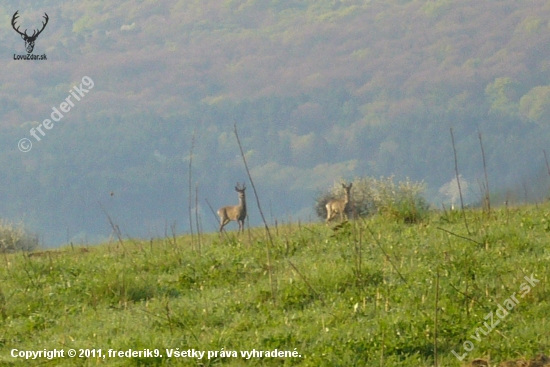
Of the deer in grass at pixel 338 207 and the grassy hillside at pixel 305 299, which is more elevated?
the deer in grass at pixel 338 207

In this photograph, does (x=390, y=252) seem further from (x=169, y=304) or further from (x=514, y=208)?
(x=514, y=208)

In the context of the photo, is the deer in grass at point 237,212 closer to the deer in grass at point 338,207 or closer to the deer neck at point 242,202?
the deer neck at point 242,202

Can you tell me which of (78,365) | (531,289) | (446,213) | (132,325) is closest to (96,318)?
(132,325)

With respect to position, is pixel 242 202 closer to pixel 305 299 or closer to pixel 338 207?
pixel 338 207

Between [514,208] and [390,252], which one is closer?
[390,252]

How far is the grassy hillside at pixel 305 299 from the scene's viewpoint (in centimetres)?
805

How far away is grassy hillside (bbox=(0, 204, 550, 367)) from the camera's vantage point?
8.05 m

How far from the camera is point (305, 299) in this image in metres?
9.56

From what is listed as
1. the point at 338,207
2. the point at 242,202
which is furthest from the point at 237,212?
the point at 338,207

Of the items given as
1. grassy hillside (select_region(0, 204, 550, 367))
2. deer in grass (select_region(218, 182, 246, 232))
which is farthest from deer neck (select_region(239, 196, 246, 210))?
grassy hillside (select_region(0, 204, 550, 367))

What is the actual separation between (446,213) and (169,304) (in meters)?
6.41

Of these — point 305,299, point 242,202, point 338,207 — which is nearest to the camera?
point 305,299

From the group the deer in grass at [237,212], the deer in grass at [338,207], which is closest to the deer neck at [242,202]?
the deer in grass at [237,212]

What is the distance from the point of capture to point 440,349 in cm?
806
